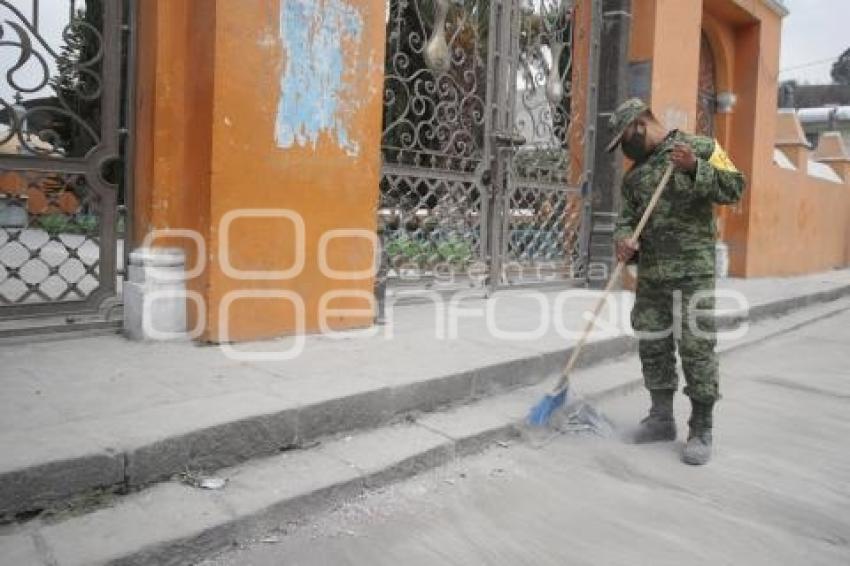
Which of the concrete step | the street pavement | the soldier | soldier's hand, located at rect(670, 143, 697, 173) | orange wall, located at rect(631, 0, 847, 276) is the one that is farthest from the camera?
orange wall, located at rect(631, 0, 847, 276)

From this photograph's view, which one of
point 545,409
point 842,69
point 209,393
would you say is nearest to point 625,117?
point 545,409

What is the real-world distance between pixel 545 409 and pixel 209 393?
5.63 feet

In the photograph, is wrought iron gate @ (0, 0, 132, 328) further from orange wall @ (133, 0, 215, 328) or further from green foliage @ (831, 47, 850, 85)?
green foliage @ (831, 47, 850, 85)

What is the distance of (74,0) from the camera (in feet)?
13.7

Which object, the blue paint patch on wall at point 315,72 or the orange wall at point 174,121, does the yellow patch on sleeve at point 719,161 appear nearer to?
the blue paint patch on wall at point 315,72

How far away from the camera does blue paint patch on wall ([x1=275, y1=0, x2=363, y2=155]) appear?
4.31m

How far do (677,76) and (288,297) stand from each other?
20.0 ft

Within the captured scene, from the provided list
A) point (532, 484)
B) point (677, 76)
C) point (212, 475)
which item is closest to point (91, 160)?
point (212, 475)

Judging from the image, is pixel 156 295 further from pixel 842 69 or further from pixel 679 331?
pixel 842 69

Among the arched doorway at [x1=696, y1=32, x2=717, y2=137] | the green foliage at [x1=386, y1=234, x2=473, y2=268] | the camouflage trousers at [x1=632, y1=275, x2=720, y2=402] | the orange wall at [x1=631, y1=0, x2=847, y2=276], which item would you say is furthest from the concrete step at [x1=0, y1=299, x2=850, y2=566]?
the arched doorway at [x1=696, y1=32, x2=717, y2=137]

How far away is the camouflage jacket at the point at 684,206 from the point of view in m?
3.49

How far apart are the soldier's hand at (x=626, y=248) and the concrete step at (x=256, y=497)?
1.01 meters

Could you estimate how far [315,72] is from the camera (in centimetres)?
448

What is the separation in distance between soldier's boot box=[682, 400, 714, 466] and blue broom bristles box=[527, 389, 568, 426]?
0.66 m
